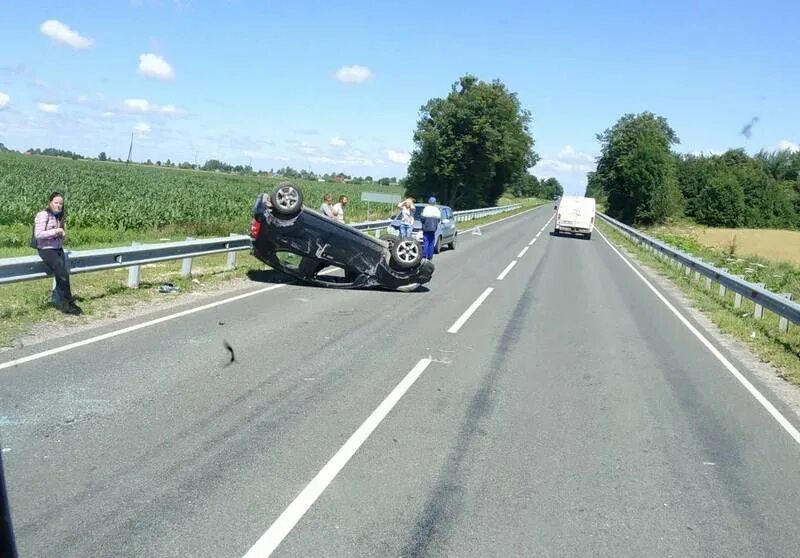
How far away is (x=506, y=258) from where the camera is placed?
24.9 m

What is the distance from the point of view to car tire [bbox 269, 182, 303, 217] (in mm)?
13758

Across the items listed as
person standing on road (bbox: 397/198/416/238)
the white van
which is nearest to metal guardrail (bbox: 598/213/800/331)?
person standing on road (bbox: 397/198/416/238)

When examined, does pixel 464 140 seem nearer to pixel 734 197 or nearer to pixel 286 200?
pixel 734 197

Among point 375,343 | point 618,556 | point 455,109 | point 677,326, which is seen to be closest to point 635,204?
point 455,109

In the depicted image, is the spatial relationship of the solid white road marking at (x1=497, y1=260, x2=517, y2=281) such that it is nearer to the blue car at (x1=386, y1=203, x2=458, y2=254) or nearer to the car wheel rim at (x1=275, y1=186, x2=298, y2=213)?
the blue car at (x1=386, y1=203, x2=458, y2=254)

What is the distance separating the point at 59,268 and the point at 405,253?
21.3ft

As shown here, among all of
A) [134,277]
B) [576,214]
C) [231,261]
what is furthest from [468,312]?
[576,214]

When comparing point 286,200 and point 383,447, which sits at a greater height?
point 286,200

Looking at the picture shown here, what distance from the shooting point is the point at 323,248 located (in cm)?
1416

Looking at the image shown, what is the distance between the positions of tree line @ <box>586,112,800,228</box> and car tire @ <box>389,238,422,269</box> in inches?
2225

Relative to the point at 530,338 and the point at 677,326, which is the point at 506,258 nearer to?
the point at 677,326

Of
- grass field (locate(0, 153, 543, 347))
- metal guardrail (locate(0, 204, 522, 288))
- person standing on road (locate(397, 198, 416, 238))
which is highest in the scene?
person standing on road (locate(397, 198, 416, 238))

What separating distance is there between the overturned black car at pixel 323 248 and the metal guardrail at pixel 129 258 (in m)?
1.22

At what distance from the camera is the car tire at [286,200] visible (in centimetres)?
Result: 1376
